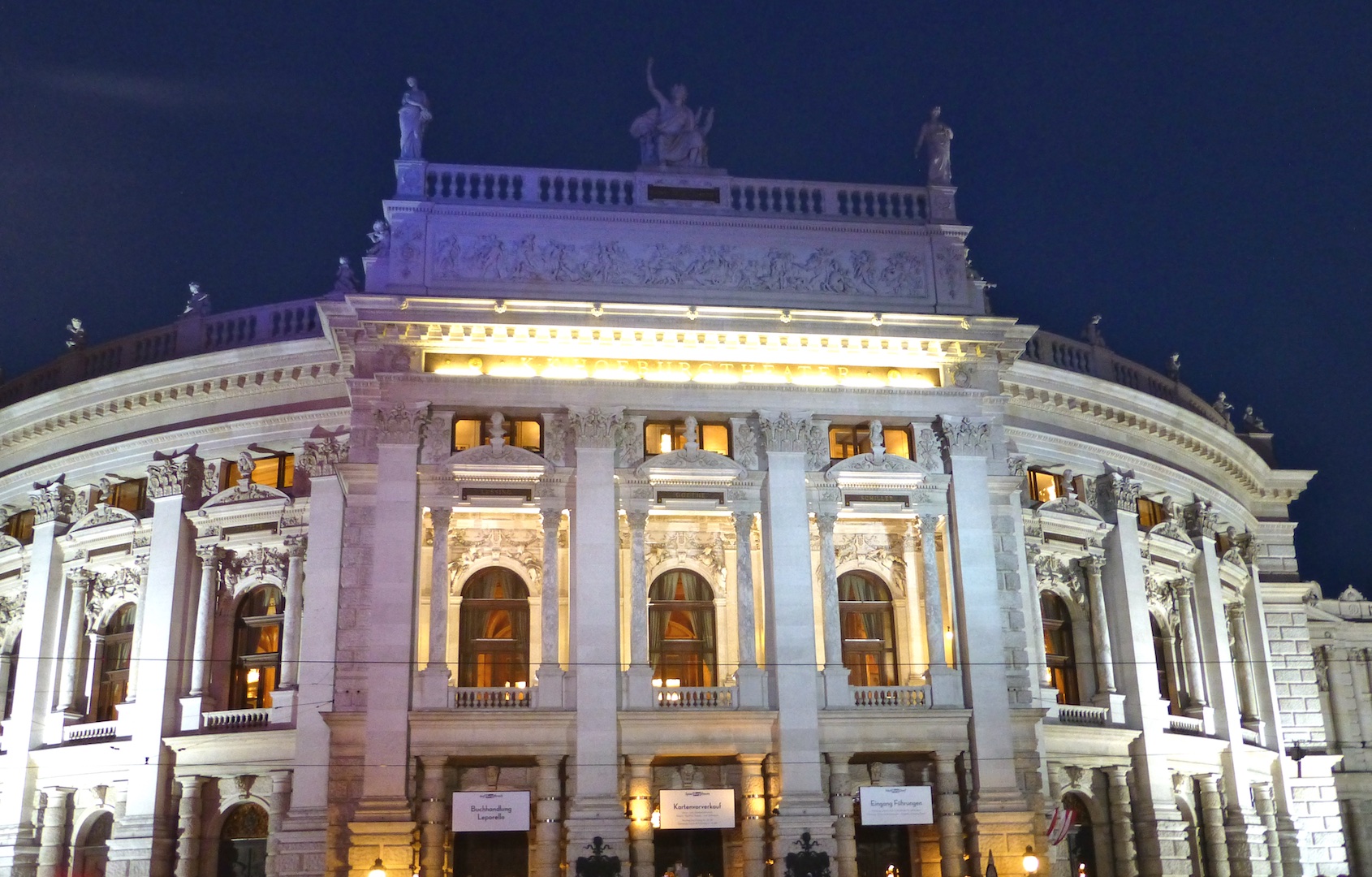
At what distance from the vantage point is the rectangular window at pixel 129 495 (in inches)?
1855

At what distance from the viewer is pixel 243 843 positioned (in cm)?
4272

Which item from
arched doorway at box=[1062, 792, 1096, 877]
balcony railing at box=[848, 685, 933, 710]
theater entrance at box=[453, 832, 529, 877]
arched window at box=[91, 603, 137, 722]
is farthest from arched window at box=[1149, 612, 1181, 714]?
arched window at box=[91, 603, 137, 722]

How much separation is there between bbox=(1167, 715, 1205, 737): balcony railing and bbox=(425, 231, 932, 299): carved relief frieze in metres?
17.0

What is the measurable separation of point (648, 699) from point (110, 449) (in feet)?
68.3

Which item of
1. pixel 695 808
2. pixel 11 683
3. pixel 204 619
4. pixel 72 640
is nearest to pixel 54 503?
pixel 72 640

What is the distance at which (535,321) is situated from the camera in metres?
40.4

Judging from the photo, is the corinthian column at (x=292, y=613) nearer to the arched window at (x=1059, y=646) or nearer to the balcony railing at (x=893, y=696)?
the balcony railing at (x=893, y=696)

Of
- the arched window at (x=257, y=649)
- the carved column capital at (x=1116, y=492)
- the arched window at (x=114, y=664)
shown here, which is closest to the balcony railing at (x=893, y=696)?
the carved column capital at (x=1116, y=492)

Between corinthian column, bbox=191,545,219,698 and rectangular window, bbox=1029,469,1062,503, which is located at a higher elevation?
rectangular window, bbox=1029,469,1062,503

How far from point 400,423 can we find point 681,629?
997 centimetres

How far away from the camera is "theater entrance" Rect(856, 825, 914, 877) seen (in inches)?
1593

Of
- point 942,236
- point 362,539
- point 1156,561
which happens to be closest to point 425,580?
point 362,539

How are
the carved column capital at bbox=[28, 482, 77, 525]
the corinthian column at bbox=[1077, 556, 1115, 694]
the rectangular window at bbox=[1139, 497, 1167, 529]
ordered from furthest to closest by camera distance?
1. the rectangular window at bbox=[1139, 497, 1167, 529]
2. the carved column capital at bbox=[28, 482, 77, 525]
3. the corinthian column at bbox=[1077, 556, 1115, 694]

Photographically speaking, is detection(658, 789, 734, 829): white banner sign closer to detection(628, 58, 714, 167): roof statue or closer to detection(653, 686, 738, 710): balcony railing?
detection(653, 686, 738, 710): balcony railing
